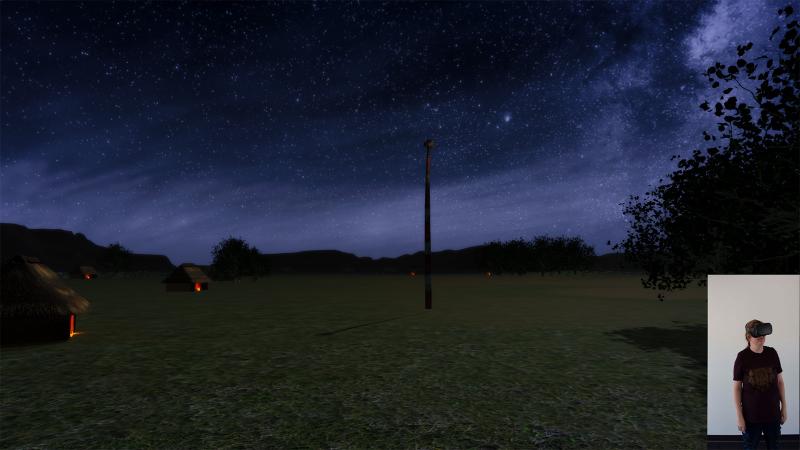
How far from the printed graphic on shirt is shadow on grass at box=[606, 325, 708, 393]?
4.77m

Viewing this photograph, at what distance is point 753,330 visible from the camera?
5016 millimetres

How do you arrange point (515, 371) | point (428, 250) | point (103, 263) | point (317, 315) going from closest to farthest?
point (515, 371) → point (317, 315) → point (428, 250) → point (103, 263)

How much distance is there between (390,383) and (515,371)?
2.81m

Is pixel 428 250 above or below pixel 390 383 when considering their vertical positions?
above

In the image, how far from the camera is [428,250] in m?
26.2

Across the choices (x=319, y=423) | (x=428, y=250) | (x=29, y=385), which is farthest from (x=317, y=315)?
(x=319, y=423)

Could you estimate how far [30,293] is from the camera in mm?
14977

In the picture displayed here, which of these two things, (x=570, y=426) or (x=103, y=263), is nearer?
(x=570, y=426)

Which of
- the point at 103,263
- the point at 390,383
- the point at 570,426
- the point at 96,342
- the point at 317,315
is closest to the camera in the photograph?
the point at 570,426

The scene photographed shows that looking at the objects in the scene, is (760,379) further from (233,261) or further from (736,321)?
(233,261)

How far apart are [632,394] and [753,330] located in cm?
433

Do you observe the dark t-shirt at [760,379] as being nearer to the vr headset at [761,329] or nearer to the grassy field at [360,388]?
the vr headset at [761,329]

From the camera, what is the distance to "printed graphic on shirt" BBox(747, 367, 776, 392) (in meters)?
5.09

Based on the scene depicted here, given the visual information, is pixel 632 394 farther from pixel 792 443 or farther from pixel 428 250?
pixel 428 250
